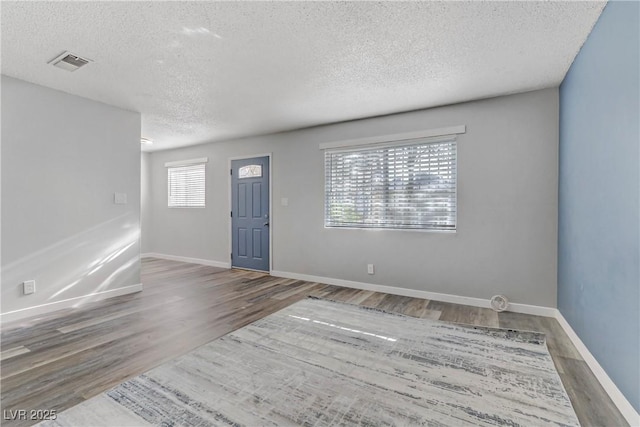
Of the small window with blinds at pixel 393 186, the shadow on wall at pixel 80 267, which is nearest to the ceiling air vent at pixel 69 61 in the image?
the shadow on wall at pixel 80 267

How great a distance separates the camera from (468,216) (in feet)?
11.7

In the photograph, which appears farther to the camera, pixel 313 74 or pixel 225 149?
pixel 225 149

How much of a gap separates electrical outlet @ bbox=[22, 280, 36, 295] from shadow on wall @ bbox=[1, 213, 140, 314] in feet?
0.10

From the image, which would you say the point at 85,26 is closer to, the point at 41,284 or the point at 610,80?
the point at 41,284

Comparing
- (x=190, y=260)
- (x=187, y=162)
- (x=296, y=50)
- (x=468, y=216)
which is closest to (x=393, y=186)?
(x=468, y=216)

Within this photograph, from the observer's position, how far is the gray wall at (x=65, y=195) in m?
3.04

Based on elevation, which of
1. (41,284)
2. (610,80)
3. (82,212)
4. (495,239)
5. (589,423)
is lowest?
(589,423)

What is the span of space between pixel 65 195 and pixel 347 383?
3732 millimetres

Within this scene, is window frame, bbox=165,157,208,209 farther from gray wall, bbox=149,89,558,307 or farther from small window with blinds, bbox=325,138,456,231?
small window with blinds, bbox=325,138,456,231

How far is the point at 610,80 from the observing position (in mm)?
1882

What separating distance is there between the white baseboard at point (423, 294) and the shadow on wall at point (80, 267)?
230cm

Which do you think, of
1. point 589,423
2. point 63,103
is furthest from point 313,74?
point 589,423

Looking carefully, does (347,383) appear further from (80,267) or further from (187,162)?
(187,162)

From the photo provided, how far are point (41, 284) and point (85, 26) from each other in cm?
276
